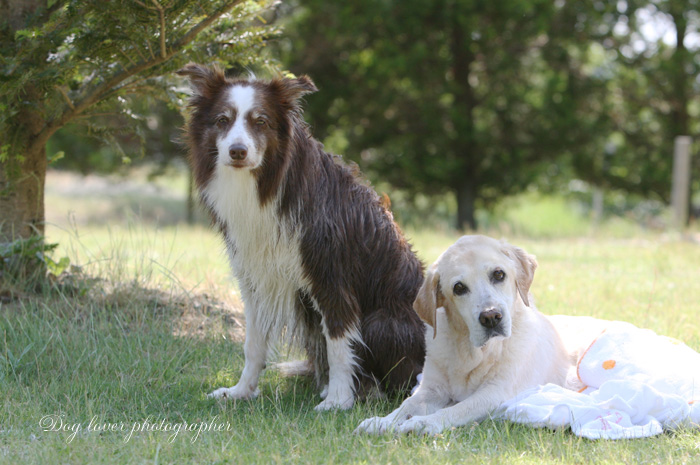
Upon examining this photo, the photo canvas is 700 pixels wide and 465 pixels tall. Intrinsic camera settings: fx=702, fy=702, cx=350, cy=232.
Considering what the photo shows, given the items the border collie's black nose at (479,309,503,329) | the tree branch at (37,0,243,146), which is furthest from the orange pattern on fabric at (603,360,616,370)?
the tree branch at (37,0,243,146)

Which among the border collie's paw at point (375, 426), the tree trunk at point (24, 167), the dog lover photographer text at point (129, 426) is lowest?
the dog lover photographer text at point (129, 426)

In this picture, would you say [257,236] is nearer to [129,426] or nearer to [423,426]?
[129,426]

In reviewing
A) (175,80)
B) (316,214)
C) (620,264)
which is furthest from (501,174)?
(316,214)

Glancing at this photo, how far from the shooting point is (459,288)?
3.50 m

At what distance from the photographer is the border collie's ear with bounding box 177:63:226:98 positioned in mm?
3871

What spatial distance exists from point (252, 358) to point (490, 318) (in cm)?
157

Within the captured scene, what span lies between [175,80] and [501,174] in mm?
9055

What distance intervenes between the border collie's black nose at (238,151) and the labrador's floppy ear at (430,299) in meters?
1.15

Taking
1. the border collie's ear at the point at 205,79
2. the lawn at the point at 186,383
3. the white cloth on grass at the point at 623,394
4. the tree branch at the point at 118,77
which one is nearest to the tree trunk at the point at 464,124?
the lawn at the point at 186,383

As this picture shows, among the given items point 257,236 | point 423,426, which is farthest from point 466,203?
point 423,426

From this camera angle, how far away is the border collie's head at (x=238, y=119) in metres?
3.74

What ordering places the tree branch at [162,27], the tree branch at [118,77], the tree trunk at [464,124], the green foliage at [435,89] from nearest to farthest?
the tree branch at [162,27] → the tree branch at [118,77] → the green foliage at [435,89] → the tree trunk at [464,124]

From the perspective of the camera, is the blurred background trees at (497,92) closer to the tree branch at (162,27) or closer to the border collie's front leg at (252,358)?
the tree branch at (162,27)

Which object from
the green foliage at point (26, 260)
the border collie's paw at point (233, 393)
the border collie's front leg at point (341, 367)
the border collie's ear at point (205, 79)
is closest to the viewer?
the border collie's ear at point (205, 79)
